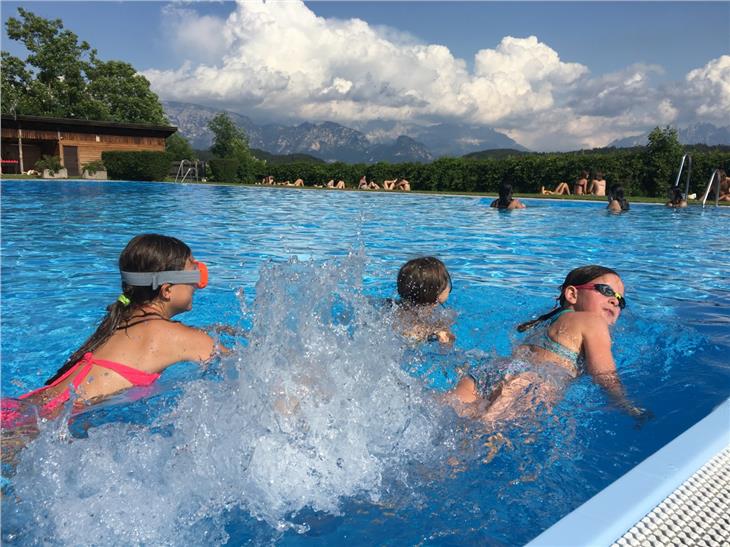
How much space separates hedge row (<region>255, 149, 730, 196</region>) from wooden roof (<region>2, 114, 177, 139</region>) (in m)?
10.1

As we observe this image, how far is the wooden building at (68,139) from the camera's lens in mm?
33531

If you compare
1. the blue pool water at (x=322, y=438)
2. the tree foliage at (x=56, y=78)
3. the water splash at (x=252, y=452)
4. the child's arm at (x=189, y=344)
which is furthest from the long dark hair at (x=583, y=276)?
the tree foliage at (x=56, y=78)

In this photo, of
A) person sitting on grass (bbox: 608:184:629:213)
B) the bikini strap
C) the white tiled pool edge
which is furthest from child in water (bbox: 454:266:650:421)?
person sitting on grass (bbox: 608:184:629:213)

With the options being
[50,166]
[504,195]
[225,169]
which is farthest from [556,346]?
[225,169]

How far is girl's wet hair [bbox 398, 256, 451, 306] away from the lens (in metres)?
4.06

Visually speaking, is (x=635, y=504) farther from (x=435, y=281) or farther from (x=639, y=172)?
(x=639, y=172)

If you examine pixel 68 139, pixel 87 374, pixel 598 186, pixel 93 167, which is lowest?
pixel 93 167

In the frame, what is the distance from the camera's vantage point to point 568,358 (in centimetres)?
325

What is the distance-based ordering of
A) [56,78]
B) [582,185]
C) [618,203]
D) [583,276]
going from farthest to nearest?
[56,78] < [582,185] < [618,203] < [583,276]

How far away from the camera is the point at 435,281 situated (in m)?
4.05

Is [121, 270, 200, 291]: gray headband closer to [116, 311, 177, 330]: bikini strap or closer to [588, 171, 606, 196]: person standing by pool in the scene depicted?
[116, 311, 177, 330]: bikini strap

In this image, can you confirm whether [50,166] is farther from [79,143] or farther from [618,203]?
[618,203]

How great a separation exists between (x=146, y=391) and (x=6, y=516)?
1.01 meters

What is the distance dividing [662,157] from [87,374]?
78.5 ft
